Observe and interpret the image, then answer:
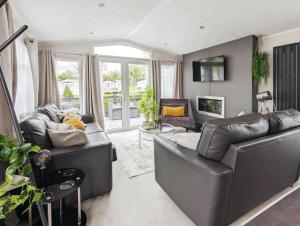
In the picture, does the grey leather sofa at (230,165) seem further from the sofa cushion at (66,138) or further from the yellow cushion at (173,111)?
the yellow cushion at (173,111)

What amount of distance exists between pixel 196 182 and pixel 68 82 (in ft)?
13.4

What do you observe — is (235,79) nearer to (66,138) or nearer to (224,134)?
(224,134)

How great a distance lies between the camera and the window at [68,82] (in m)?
4.36

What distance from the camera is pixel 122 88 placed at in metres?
5.08

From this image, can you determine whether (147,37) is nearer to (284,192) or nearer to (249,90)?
(249,90)

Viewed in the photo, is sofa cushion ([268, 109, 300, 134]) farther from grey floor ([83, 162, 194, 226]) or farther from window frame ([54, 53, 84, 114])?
window frame ([54, 53, 84, 114])

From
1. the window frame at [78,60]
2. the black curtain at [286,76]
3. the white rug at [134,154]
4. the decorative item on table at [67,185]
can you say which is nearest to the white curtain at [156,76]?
the white rug at [134,154]

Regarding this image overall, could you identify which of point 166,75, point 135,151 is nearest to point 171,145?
point 135,151

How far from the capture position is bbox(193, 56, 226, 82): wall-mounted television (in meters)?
4.37

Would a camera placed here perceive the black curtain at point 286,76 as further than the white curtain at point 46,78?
No

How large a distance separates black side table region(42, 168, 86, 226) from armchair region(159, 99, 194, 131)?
3.10 meters

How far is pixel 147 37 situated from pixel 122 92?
1.59m

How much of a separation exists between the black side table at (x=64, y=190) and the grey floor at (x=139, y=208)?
135 mm

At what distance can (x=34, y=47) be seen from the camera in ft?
11.7
